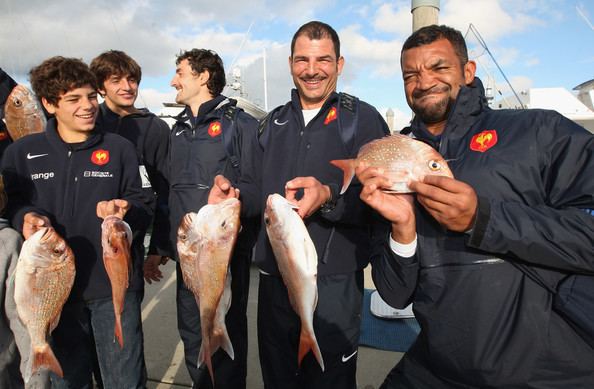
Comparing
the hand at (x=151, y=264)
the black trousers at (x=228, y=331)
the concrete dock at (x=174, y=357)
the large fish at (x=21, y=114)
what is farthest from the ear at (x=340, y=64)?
the concrete dock at (x=174, y=357)

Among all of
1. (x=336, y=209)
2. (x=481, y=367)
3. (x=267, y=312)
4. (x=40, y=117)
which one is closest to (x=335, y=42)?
(x=336, y=209)

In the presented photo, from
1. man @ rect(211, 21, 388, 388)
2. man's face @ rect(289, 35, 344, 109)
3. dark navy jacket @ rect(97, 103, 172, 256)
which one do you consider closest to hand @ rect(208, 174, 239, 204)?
man @ rect(211, 21, 388, 388)

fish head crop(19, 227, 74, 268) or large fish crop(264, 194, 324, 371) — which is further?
fish head crop(19, 227, 74, 268)

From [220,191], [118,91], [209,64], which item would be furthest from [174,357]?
[209,64]

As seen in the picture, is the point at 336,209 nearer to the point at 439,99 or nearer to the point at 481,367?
the point at 439,99

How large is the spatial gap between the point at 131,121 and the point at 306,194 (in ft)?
8.58

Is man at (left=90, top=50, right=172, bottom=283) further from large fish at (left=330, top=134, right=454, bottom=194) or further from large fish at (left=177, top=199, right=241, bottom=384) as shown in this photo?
large fish at (left=330, top=134, right=454, bottom=194)

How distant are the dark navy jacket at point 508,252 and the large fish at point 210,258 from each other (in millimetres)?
965

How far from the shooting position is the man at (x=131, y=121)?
3.79 metres

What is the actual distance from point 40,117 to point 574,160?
4006 mm

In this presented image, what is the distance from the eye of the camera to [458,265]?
194cm

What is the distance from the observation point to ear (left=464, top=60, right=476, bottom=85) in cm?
222

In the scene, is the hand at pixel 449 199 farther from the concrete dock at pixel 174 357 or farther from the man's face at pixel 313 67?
the concrete dock at pixel 174 357

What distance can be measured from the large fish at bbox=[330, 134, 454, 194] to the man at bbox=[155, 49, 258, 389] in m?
1.51
